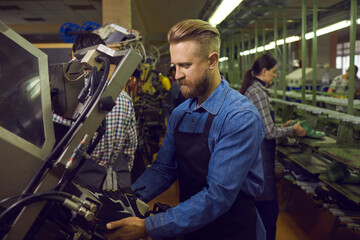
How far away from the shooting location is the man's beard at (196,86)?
123cm

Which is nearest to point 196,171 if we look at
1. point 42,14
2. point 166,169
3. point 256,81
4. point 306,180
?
point 166,169

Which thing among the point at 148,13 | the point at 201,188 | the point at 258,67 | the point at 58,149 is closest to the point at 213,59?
the point at 201,188

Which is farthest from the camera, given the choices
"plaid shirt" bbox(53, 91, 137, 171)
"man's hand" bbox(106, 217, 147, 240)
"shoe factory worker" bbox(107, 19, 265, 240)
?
"plaid shirt" bbox(53, 91, 137, 171)

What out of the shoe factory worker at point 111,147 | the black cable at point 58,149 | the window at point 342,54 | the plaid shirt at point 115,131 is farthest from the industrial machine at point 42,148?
the window at point 342,54

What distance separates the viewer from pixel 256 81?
2.73 metres

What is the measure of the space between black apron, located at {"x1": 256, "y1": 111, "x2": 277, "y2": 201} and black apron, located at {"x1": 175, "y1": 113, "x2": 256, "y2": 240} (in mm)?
1107

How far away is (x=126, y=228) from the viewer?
41.0 inches

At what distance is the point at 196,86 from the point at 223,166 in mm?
325

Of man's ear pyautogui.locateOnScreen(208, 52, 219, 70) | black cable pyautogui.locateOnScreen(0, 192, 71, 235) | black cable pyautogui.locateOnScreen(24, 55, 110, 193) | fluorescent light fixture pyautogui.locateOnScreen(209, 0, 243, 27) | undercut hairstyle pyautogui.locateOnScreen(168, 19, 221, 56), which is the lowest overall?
black cable pyautogui.locateOnScreen(0, 192, 71, 235)

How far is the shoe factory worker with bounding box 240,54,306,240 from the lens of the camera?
2.44 metres

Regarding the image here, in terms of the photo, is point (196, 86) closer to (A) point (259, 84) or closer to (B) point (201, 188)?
(B) point (201, 188)

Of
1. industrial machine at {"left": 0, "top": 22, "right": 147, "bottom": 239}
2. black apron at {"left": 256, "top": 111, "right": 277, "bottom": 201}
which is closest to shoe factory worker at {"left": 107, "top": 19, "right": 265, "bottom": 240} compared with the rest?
industrial machine at {"left": 0, "top": 22, "right": 147, "bottom": 239}

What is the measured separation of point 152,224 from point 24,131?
0.53m

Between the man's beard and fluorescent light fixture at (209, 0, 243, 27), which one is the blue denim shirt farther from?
fluorescent light fixture at (209, 0, 243, 27)
